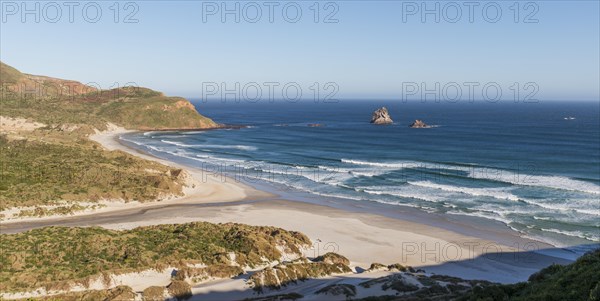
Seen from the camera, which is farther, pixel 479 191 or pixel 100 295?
→ pixel 479 191

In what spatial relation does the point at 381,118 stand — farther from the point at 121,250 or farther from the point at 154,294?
the point at 154,294

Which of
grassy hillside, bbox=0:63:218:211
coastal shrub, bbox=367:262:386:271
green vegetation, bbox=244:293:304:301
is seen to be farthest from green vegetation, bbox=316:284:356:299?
grassy hillside, bbox=0:63:218:211

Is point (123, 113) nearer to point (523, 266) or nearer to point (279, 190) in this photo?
point (279, 190)

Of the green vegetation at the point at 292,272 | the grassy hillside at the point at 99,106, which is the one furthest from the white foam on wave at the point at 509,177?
the grassy hillside at the point at 99,106

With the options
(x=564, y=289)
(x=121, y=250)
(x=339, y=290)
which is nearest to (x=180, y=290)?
(x=121, y=250)

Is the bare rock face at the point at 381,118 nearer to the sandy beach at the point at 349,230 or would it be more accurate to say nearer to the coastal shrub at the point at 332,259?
the sandy beach at the point at 349,230

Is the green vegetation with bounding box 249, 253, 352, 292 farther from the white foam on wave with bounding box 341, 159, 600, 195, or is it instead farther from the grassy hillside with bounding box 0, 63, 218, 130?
the grassy hillside with bounding box 0, 63, 218, 130

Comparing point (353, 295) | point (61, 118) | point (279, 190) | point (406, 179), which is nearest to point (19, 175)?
point (279, 190)
